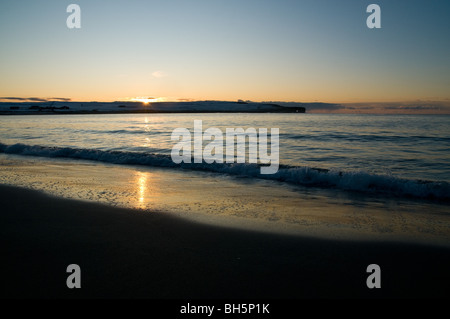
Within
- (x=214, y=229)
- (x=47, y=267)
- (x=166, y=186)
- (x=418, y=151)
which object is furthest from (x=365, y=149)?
(x=47, y=267)

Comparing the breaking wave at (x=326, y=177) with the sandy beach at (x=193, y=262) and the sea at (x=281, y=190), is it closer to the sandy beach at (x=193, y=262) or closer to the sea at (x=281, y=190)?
the sea at (x=281, y=190)

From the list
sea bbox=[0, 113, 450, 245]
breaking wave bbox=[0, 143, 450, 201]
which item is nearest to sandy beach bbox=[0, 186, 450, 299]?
sea bbox=[0, 113, 450, 245]

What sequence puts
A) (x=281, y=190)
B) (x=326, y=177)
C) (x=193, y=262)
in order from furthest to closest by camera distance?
1. (x=326, y=177)
2. (x=281, y=190)
3. (x=193, y=262)

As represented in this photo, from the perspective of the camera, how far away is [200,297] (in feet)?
9.96

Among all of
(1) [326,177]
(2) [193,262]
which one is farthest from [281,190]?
(2) [193,262]

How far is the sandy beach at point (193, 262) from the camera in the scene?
3.15 m

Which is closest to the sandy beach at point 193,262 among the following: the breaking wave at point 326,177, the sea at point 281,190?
the sea at point 281,190

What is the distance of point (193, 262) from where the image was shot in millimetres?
3730

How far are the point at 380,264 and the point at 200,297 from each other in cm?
233

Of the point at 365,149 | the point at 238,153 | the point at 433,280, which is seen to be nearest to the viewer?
the point at 433,280

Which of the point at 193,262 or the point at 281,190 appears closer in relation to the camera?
the point at 193,262

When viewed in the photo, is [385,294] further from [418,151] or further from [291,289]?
[418,151]

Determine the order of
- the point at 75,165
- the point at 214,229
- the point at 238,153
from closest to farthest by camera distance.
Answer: the point at 214,229 < the point at 75,165 < the point at 238,153

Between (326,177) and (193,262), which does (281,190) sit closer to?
(326,177)
